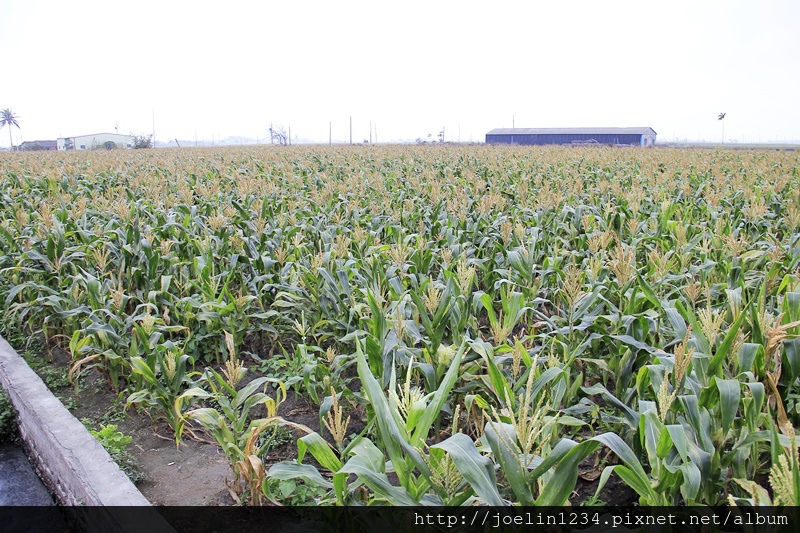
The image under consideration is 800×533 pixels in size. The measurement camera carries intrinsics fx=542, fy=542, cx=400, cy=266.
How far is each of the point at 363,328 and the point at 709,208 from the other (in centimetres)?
565

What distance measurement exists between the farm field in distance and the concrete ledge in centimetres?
35

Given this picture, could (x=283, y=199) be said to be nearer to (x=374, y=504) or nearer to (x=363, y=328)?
(x=363, y=328)

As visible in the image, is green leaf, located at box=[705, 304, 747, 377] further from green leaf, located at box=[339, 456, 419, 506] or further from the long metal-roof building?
the long metal-roof building

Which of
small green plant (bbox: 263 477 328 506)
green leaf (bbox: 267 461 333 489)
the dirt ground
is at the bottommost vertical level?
the dirt ground

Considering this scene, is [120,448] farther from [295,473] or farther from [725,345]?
[725,345]

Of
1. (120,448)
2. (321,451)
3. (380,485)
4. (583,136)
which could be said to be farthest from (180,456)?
(583,136)

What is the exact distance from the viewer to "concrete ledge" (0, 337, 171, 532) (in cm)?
241

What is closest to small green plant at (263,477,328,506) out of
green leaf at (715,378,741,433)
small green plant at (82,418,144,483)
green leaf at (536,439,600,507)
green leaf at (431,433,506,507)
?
small green plant at (82,418,144,483)

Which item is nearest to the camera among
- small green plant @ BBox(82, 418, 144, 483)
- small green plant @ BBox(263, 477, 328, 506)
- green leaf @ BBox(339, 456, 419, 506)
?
green leaf @ BBox(339, 456, 419, 506)

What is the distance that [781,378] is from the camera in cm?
278

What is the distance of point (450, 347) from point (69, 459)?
2.08m

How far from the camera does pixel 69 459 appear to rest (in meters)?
2.81

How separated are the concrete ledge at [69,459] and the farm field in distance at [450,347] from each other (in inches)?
13.6

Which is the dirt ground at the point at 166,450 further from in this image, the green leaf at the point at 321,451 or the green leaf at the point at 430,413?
the green leaf at the point at 430,413
